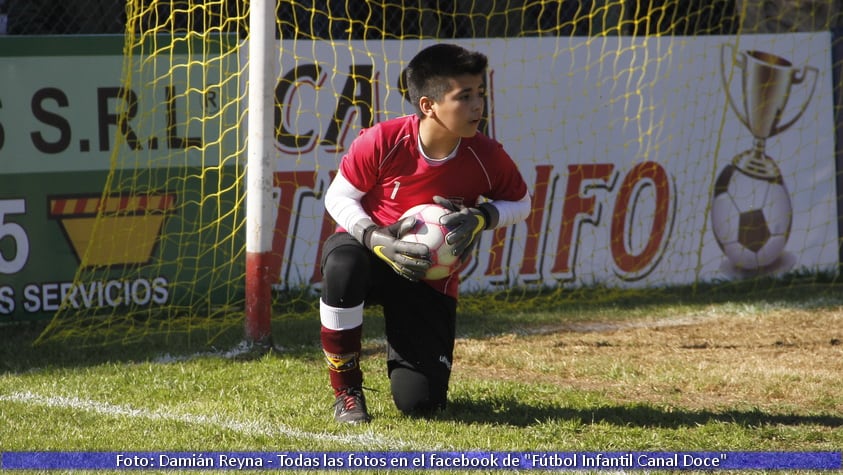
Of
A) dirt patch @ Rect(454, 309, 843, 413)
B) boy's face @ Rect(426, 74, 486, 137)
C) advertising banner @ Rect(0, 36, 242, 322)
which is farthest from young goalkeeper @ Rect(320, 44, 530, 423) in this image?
advertising banner @ Rect(0, 36, 242, 322)

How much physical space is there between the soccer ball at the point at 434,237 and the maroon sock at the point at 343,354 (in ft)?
1.33

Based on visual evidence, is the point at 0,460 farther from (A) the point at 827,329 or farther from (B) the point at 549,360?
(A) the point at 827,329

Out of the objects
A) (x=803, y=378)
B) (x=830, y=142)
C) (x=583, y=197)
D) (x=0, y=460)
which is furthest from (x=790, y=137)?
(x=0, y=460)

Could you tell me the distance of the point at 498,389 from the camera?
5.18 m

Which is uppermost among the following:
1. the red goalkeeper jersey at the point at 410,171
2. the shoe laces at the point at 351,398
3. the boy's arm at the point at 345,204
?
the red goalkeeper jersey at the point at 410,171

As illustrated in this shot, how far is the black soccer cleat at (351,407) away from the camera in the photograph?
4.52 meters

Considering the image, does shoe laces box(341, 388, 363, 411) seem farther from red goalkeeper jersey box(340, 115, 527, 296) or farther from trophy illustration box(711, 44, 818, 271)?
trophy illustration box(711, 44, 818, 271)

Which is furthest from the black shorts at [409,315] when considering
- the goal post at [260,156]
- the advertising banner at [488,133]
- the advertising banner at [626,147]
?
the advertising banner at [626,147]

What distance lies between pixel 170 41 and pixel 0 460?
3501 millimetres

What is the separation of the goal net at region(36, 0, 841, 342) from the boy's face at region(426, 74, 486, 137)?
2601 mm

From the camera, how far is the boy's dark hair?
14.8 feet

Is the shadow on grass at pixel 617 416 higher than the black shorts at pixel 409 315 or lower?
lower

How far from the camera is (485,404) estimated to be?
194 inches

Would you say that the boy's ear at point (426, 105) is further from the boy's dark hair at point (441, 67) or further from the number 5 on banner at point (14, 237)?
the number 5 on banner at point (14, 237)
